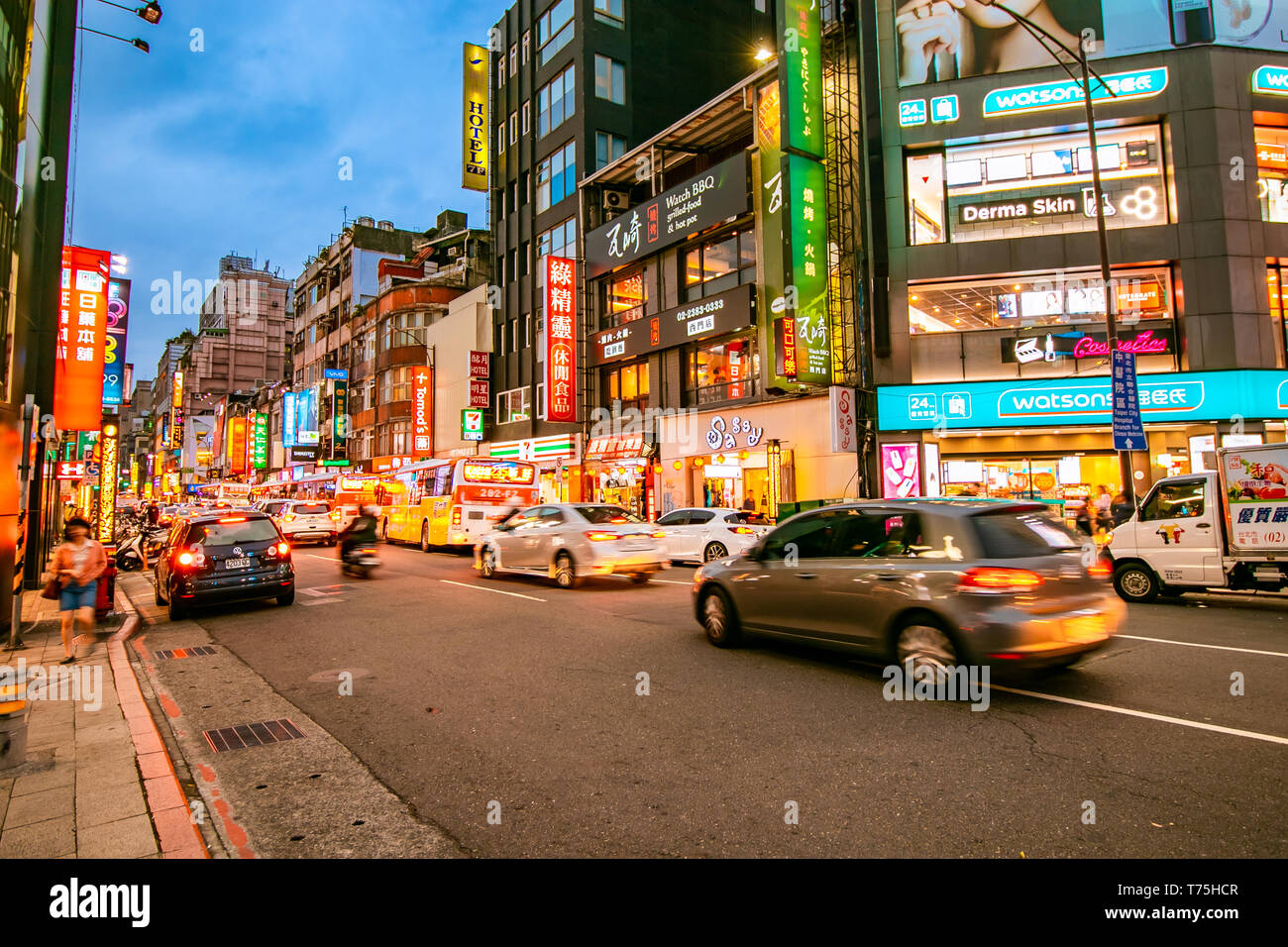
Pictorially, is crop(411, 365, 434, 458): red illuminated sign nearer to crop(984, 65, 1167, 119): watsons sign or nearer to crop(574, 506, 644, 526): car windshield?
crop(574, 506, 644, 526): car windshield

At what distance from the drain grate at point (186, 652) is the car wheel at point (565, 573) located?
19.7 feet

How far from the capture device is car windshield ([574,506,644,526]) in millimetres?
13719

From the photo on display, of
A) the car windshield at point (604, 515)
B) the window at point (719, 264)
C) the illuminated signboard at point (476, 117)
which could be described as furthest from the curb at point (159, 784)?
the illuminated signboard at point (476, 117)

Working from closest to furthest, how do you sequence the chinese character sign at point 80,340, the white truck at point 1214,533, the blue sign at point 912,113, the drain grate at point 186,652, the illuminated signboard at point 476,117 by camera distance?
the drain grate at point 186,652 → the white truck at point 1214,533 → the chinese character sign at point 80,340 → the blue sign at point 912,113 → the illuminated signboard at point 476,117

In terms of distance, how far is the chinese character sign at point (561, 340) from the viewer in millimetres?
30734

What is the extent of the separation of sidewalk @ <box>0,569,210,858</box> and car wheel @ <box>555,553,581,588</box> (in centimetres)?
727

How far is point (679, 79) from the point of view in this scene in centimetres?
3569

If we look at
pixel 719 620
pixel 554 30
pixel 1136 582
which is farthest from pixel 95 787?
pixel 554 30

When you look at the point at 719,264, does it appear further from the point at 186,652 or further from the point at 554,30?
the point at 186,652

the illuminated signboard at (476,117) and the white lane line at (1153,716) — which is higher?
the illuminated signboard at (476,117)

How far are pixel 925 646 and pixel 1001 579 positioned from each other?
85 centimetres

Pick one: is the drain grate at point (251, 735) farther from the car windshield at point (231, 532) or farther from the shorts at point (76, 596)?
the car windshield at point (231, 532)

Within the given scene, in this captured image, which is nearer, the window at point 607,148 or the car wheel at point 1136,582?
the car wheel at point 1136,582

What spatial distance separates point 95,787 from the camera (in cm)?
428
